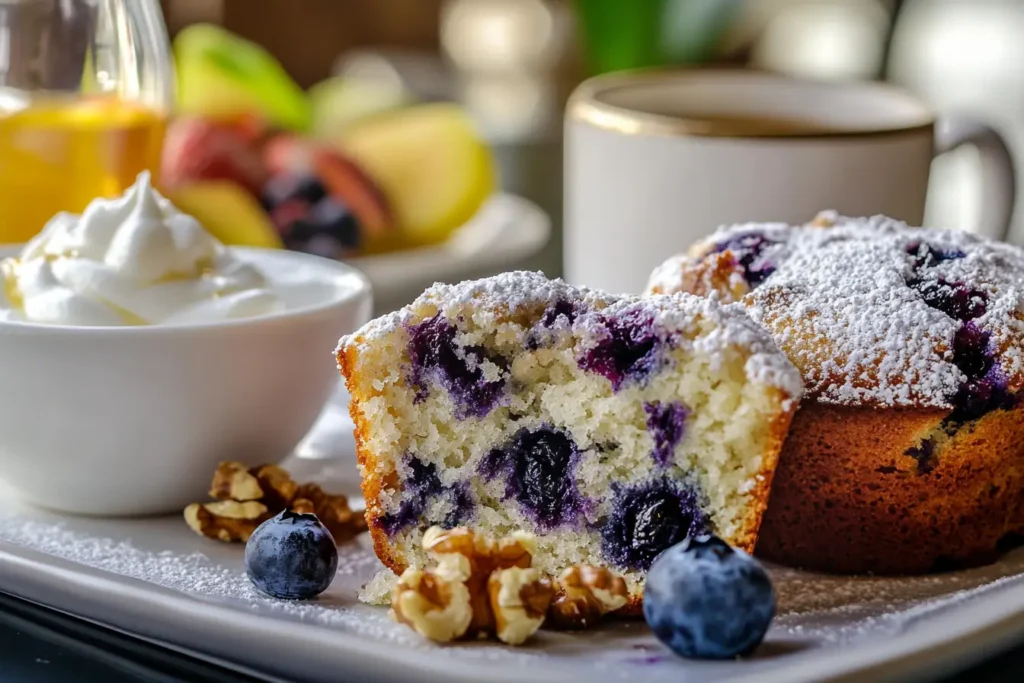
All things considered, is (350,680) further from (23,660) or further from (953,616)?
(953,616)

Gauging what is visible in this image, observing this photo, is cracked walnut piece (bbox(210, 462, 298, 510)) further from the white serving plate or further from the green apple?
the green apple

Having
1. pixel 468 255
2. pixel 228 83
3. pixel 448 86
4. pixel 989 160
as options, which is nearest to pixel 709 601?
pixel 989 160

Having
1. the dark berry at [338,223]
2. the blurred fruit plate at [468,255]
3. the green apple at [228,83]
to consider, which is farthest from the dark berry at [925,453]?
the green apple at [228,83]

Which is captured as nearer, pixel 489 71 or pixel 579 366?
pixel 579 366

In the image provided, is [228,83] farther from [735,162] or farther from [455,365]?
[455,365]

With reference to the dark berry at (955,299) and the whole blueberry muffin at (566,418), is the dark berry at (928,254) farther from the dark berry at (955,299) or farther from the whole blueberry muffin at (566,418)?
the whole blueberry muffin at (566,418)

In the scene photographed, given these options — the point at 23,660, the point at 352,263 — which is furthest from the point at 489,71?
the point at 23,660

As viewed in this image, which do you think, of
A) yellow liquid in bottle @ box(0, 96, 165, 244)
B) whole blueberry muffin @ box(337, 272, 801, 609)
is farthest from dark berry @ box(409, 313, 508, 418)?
yellow liquid in bottle @ box(0, 96, 165, 244)
